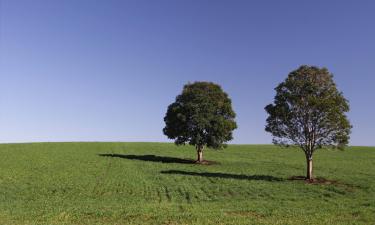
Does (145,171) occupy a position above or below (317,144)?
below

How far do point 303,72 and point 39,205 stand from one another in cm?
3328

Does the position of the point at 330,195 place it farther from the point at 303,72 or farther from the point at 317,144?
the point at 303,72

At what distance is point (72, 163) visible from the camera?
6719cm

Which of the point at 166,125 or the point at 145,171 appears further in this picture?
the point at 166,125

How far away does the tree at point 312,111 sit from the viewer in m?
50.2

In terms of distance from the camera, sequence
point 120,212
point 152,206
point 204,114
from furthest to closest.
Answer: point 204,114 → point 152,206 → point 120,212

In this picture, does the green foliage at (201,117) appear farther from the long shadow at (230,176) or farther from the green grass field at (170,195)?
the long shadow at (230,176)

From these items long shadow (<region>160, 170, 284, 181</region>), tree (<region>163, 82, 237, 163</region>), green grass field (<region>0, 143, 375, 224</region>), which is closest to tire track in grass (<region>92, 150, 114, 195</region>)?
green grass field (<region>0, 143, 375, 224</region>)

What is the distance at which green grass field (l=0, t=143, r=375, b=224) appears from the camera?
2645cm

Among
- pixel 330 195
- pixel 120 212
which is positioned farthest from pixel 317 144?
pixel 120 212

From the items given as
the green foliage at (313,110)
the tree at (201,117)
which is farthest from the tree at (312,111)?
the tree at (201,117)

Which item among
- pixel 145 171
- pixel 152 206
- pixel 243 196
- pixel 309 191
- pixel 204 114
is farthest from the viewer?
pixel 204 114

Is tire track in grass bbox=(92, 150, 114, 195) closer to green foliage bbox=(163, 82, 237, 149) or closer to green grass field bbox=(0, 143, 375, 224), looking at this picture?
green grass field bbox=(0, 143, 375, 224)

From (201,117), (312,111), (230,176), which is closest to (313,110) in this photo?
(312,111)
